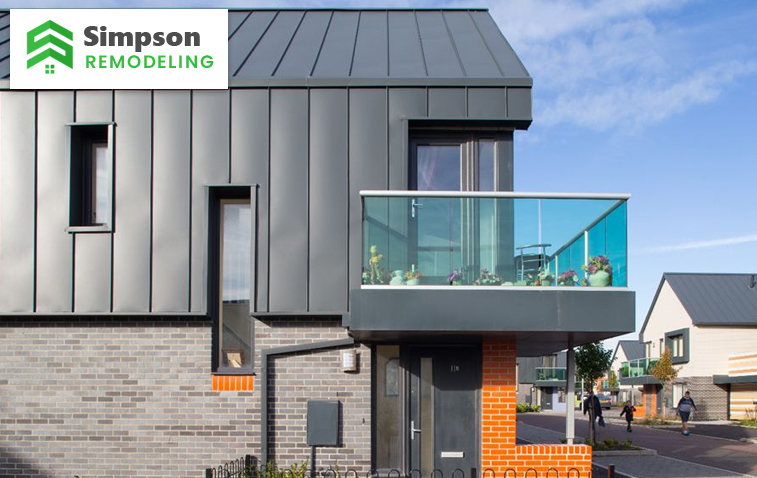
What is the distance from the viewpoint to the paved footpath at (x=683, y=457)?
61.1ft

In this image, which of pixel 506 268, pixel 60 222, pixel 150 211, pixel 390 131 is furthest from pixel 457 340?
pixel 60 222

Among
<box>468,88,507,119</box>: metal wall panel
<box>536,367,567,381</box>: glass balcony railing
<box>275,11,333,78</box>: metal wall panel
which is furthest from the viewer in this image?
<box>536,367,567,381</box>: glass balcony railing

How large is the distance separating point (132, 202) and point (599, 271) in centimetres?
681

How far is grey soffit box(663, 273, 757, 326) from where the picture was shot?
4478 cm

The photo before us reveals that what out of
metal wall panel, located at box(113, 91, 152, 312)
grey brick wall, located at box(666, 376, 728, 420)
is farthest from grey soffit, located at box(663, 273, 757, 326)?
metal wall panel, located at box(113, 91, 152, 312)

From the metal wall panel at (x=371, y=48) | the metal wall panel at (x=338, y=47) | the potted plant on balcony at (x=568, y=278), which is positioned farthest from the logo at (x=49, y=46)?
the potted plant on balcony at (x=568, y=278)

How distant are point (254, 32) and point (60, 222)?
17.5 feet

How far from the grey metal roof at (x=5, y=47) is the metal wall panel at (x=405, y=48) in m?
6.08

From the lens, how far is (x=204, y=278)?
12.3m

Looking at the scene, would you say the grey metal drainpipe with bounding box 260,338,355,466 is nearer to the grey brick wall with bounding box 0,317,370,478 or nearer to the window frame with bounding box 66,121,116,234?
the grey brick wall with bounding box 0,317,370,478

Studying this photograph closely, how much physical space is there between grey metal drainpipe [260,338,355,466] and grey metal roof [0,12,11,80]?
599 cm

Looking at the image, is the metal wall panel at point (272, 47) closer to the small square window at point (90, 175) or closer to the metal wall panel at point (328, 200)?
the metal wall panel at point (328, 200)

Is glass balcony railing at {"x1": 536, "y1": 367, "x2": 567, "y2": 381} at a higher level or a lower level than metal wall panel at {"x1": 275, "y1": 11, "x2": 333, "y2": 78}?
lower

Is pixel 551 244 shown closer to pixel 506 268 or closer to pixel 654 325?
pixel 506 268
